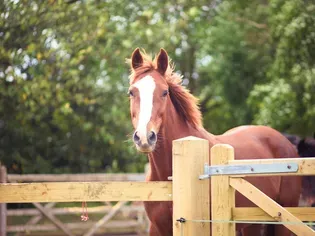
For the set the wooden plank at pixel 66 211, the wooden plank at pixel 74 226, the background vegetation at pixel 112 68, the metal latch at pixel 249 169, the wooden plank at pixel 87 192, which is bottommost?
the wooden plank at pixel 74 226

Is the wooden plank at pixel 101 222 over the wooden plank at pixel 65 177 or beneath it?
beneath

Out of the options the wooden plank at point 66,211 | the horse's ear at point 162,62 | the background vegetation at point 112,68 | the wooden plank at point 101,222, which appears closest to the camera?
the horse's ear at point 162,62

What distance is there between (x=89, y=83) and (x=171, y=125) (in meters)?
9.75

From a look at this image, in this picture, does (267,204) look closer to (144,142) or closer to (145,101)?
(144,142)

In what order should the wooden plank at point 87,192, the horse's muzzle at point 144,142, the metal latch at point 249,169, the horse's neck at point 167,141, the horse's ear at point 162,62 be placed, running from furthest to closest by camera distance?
the horse's ear at point 162,62
the horse's neck at point 167,141
the horse's muzzle at point 144,142
the wooden plank at point 87,192
the metal latch at point 249,169

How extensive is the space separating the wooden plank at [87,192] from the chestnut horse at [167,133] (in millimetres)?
777

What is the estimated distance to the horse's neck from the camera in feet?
19.8

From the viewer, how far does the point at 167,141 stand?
619 cm

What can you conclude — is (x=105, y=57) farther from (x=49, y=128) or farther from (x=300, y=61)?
(x=300, y=61)

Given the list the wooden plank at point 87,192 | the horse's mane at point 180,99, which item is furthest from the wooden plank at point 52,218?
the wooden plank at point 87,192

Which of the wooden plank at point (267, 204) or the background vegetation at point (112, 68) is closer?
the wooden plank at point (267, 204)

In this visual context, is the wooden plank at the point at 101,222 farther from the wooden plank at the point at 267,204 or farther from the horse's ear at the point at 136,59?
the wooden plank at the point at 267,204

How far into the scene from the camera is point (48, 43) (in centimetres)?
1216

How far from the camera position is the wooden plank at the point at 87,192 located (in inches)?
182
